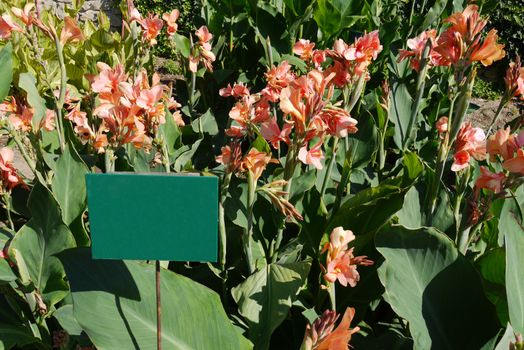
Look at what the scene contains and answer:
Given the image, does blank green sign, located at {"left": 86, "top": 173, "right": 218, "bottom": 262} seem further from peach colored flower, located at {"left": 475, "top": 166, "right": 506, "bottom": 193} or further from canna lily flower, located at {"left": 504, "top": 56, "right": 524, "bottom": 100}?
canna lily flower, located at {"left": 504, "top": 56, "right": 524, "bottom": 100}

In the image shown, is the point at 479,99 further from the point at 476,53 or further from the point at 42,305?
the point at 42,305

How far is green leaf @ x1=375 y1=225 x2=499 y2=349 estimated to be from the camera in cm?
111

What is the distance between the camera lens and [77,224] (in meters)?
1.40

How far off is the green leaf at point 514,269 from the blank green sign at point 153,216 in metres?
0.56

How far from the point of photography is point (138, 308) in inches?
43.0

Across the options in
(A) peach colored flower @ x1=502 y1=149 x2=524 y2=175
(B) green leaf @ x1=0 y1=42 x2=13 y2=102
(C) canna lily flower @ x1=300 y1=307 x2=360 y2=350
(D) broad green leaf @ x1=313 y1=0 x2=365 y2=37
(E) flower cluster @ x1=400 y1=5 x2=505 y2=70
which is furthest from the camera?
(D) broad green leaf @ x1=313 y1=0 x2=365 y2=37

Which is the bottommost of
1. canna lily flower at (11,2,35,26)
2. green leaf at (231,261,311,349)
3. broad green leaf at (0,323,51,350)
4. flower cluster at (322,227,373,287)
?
broad green leaf at (0,323,51,350)

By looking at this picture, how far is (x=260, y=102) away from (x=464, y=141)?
0.54m

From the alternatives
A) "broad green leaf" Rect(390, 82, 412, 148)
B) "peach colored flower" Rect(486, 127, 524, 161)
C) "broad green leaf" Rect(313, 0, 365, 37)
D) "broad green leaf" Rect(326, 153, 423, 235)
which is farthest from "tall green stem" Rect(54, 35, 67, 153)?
"broad green leaf" Rect(313, 0, 365, 37)

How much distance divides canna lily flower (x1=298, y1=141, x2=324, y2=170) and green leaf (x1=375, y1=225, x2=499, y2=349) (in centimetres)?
21

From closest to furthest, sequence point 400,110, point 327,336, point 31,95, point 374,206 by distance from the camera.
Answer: point 327,336 < point 374,206 < point 31,95 < point 400,110

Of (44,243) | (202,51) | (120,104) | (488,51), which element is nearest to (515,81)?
(488,51)

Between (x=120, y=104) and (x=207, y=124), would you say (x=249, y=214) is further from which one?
(x=207, y=124)

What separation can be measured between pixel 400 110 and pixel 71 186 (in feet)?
4.31
